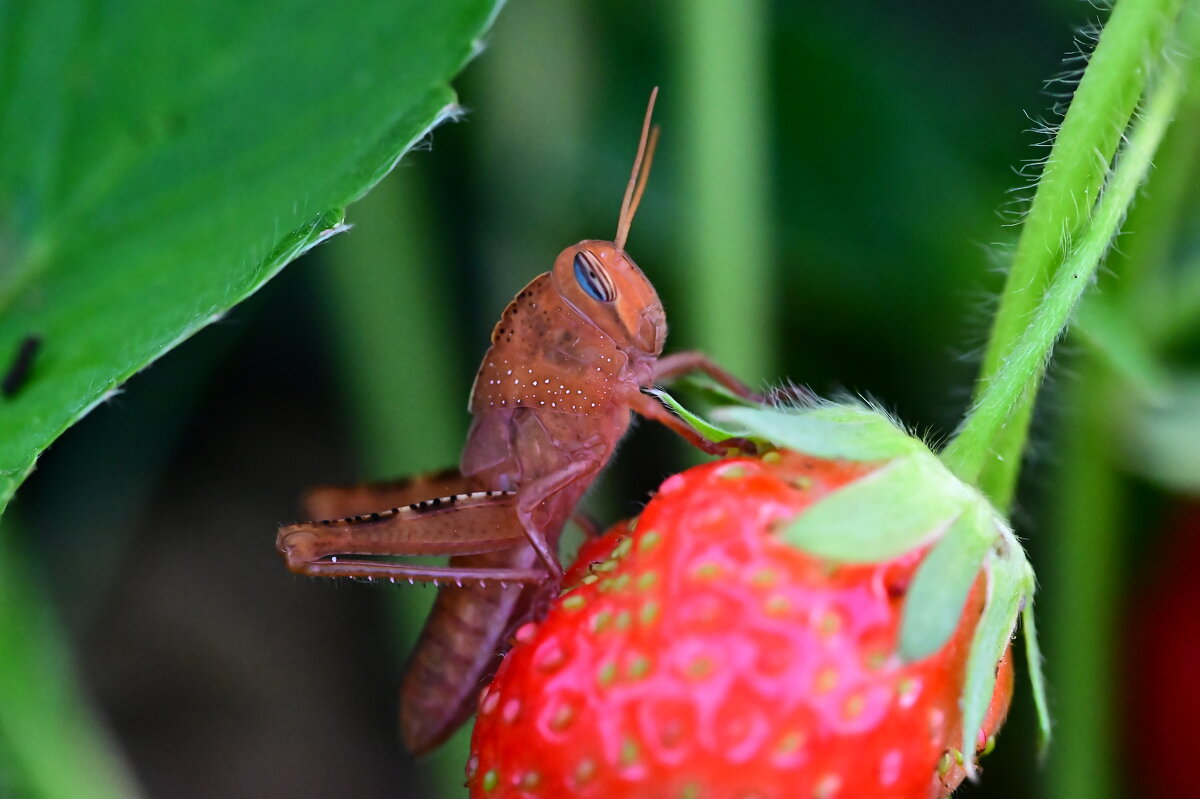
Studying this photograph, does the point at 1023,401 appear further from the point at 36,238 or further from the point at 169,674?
the point at 169,674

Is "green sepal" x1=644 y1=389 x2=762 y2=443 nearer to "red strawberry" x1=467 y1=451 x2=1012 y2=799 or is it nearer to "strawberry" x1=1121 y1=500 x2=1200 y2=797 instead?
"red strawberry" x1=467 y1=451 x2=1012 y2=799

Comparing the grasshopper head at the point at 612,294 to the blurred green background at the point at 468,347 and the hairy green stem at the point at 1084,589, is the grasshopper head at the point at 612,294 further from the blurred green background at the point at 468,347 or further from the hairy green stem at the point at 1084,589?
the hairy green stem at the point at 1084,589

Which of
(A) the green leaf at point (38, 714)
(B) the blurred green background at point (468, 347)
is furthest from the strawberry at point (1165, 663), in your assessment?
(A) the green leaf at point (38, 714)

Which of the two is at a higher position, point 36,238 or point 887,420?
point 36,238


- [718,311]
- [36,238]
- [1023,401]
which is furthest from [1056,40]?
[36,238]

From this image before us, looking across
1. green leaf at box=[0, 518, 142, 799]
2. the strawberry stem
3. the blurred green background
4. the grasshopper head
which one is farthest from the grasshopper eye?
green leaf at box=[0, 518, 142, 799]
